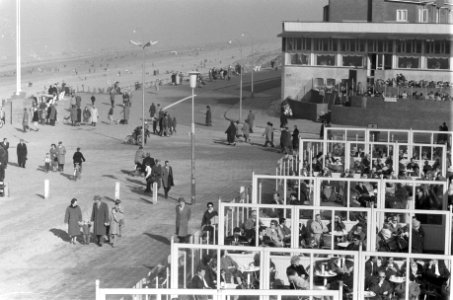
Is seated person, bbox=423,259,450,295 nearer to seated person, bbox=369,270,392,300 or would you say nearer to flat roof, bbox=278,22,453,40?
seated person, bbox=369,270,392,300

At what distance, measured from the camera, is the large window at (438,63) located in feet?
190

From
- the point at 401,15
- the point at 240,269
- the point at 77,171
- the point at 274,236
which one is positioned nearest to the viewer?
the point at 240,269

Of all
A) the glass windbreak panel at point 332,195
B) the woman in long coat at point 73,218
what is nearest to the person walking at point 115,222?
the woman in long coat at point 73,218

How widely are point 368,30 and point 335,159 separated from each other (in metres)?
31.2

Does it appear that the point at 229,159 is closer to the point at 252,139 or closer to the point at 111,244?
the point at 252,139

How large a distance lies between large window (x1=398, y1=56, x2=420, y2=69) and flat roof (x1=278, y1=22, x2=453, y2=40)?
1099mm

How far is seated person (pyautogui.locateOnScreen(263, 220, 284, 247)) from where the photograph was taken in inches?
731

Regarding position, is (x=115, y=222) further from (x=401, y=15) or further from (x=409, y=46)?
(x=401, y=15)

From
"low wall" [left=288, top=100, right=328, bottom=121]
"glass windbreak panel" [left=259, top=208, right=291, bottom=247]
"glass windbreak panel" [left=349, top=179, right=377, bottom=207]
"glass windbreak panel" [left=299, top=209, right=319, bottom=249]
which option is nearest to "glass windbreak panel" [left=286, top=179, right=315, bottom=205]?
"glass windbreak panel" [left=349, top=179, right=377, bottom=207]

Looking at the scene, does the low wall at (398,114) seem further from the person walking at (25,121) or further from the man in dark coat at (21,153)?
the man in dark coat at (21,153)

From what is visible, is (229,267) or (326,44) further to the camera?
(326,44)

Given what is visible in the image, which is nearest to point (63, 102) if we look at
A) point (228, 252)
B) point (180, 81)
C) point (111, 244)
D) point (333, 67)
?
point (333, 67)

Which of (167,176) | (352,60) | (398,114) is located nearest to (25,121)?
(398,114)

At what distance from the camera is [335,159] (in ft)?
97.6
